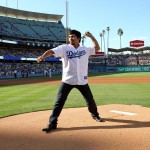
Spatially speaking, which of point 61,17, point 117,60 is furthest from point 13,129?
point 61,17

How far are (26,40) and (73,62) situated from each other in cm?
6429

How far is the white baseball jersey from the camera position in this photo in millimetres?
6230

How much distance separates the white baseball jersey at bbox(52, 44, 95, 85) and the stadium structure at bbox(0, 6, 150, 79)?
4465 cm

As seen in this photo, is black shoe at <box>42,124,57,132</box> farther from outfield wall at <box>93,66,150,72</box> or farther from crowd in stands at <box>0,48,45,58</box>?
outfield wall at <box>93,66,150,72</box>

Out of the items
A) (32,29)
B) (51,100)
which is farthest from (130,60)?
(51,100)

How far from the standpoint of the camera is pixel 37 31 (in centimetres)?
7644

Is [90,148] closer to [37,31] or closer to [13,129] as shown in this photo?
[13,129]

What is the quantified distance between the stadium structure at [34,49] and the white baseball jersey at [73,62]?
146ft

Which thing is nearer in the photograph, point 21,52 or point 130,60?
point 21,52

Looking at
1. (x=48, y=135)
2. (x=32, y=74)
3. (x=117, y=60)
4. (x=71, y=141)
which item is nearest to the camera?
(x=71, y=141)

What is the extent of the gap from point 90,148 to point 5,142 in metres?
1.71

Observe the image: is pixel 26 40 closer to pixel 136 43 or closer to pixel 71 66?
pixel 136 43

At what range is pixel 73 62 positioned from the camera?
625 centimetres

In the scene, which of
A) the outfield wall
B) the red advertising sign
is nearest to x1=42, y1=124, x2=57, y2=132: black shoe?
the outfield wall
